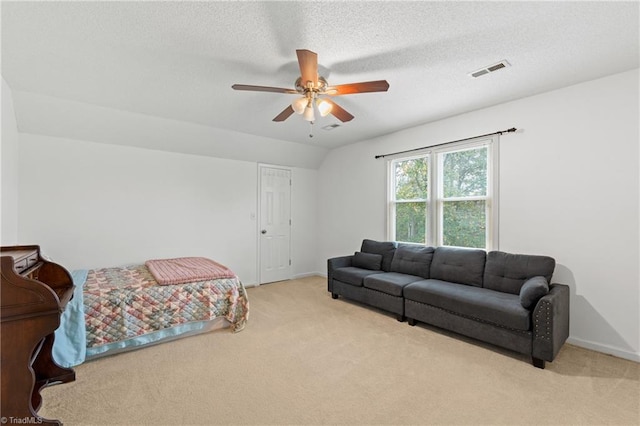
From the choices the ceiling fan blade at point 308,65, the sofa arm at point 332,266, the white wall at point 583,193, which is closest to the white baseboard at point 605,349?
the white wall at point 583,193

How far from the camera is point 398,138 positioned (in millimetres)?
4660

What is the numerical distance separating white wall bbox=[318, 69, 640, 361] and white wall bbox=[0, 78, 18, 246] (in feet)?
17.3

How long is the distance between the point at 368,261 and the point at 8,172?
14.8 ft

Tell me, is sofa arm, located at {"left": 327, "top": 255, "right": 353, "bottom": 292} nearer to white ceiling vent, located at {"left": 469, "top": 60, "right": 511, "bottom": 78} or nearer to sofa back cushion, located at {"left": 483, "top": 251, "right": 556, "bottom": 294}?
sofa back cushion, located at {"left": 483, "top": 251, "right": 556, "bottom": 294}

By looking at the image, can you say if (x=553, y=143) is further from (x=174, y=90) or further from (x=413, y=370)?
(x=174, y=90)

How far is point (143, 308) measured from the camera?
286 cm

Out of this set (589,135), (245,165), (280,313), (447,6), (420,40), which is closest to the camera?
(447,6)

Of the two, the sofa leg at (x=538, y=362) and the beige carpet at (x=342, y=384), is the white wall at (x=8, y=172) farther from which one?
the sofa leg at (x=538, y=362)

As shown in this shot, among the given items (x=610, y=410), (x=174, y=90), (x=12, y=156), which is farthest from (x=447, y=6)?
(x=12, y=156)

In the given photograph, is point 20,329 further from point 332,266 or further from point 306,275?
point 306,275

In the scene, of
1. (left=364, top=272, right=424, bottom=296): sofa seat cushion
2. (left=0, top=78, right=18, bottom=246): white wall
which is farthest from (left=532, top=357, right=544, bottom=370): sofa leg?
(left=0, top=78, right=18, bottom=246): white wall

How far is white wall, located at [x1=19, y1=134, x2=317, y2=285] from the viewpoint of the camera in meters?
3.70

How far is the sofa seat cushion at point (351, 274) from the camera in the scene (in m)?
4.06

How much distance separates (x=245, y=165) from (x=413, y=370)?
4211mm
